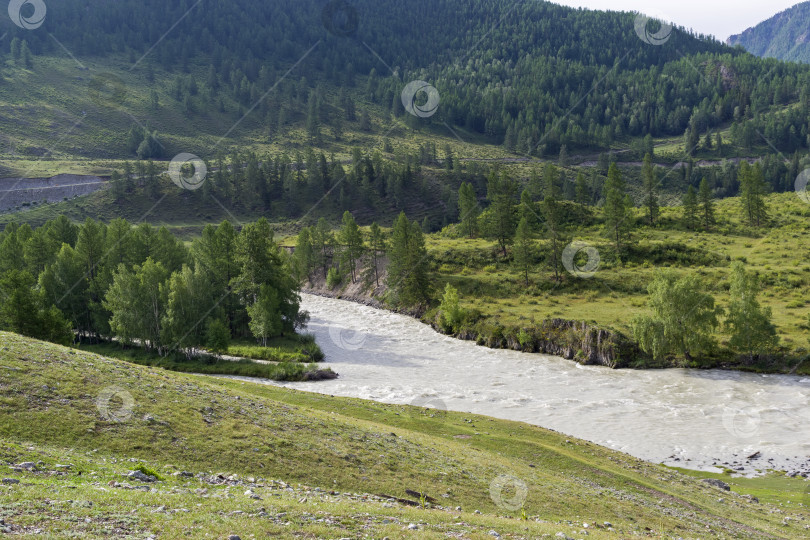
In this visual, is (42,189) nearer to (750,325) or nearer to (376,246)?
(376,246)

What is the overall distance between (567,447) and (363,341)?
4422 centimetres

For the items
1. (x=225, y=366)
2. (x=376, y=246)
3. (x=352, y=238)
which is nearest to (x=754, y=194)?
(x=376, y=246)

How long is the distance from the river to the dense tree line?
43.0 ft

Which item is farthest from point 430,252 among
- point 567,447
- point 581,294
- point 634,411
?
point 567,447

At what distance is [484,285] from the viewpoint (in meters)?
92.4

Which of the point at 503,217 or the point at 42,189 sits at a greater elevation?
the point at 42,189

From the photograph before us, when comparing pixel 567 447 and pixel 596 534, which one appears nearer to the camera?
pixel 596 534

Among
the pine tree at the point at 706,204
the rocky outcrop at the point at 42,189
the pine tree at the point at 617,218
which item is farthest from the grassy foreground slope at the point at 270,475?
the rocky outcrop at the point at 42,189

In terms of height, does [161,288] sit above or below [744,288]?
below

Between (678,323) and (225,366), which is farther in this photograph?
(225,366)

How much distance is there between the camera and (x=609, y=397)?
164 ft

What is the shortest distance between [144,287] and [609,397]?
52148 millimetres

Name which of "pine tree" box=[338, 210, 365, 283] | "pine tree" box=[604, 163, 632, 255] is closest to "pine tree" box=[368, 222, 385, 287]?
"pine tree" box=[338, 210, 365, 283]

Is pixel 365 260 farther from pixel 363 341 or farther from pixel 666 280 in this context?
pixel 666 280
